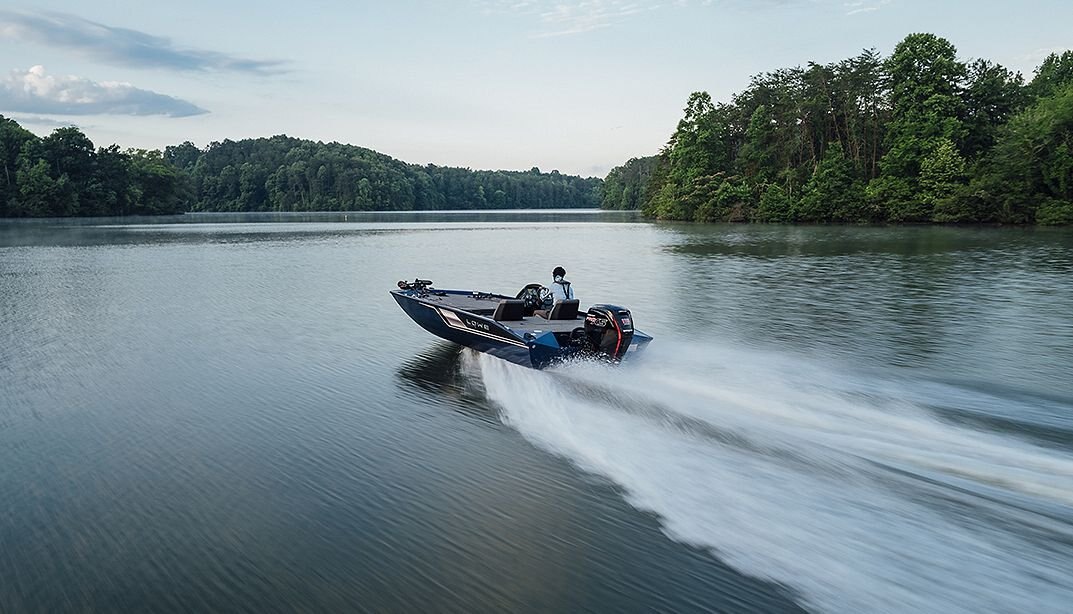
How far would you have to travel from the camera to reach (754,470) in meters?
7.66

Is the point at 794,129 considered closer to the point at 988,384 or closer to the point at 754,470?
the point at 988,384

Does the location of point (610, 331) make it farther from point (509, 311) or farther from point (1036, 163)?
point (1036, 163)

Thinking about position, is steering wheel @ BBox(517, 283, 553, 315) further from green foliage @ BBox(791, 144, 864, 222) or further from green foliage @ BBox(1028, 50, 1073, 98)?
green foliage @ BBox(1028, 50, 1073, 98)

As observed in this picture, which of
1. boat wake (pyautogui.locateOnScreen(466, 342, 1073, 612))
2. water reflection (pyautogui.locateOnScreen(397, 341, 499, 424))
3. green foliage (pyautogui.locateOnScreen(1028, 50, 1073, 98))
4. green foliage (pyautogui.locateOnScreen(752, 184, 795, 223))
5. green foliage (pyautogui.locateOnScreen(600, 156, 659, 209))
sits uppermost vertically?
green foliage (pyautogui.locateOnScreen(1028, 50, 1073, 98))

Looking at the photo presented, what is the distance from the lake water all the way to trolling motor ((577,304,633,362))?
52 cm

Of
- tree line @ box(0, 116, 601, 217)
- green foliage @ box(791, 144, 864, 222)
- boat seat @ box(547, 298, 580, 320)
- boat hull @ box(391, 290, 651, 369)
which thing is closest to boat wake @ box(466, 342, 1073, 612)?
boat hull @ box(391, 290, 651, 369)

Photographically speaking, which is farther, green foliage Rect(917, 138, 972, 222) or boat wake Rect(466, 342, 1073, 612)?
green foliage Rect(917, 138, 972, 222)

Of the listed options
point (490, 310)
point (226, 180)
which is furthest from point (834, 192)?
point (226, 180)

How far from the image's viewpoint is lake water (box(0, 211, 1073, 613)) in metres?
5.58

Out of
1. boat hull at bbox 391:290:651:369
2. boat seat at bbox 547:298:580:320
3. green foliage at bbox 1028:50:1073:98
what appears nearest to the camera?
boat hull at bbox 391:290:651:369

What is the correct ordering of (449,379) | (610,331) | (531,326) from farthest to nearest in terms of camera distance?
1. (531,326)
2. (449,379)
3. (610,331)

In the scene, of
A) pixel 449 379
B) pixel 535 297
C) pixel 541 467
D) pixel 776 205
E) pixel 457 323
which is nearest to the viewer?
pixel 541 467

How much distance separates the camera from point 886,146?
219 ft

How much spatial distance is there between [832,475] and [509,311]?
22.3 ft
